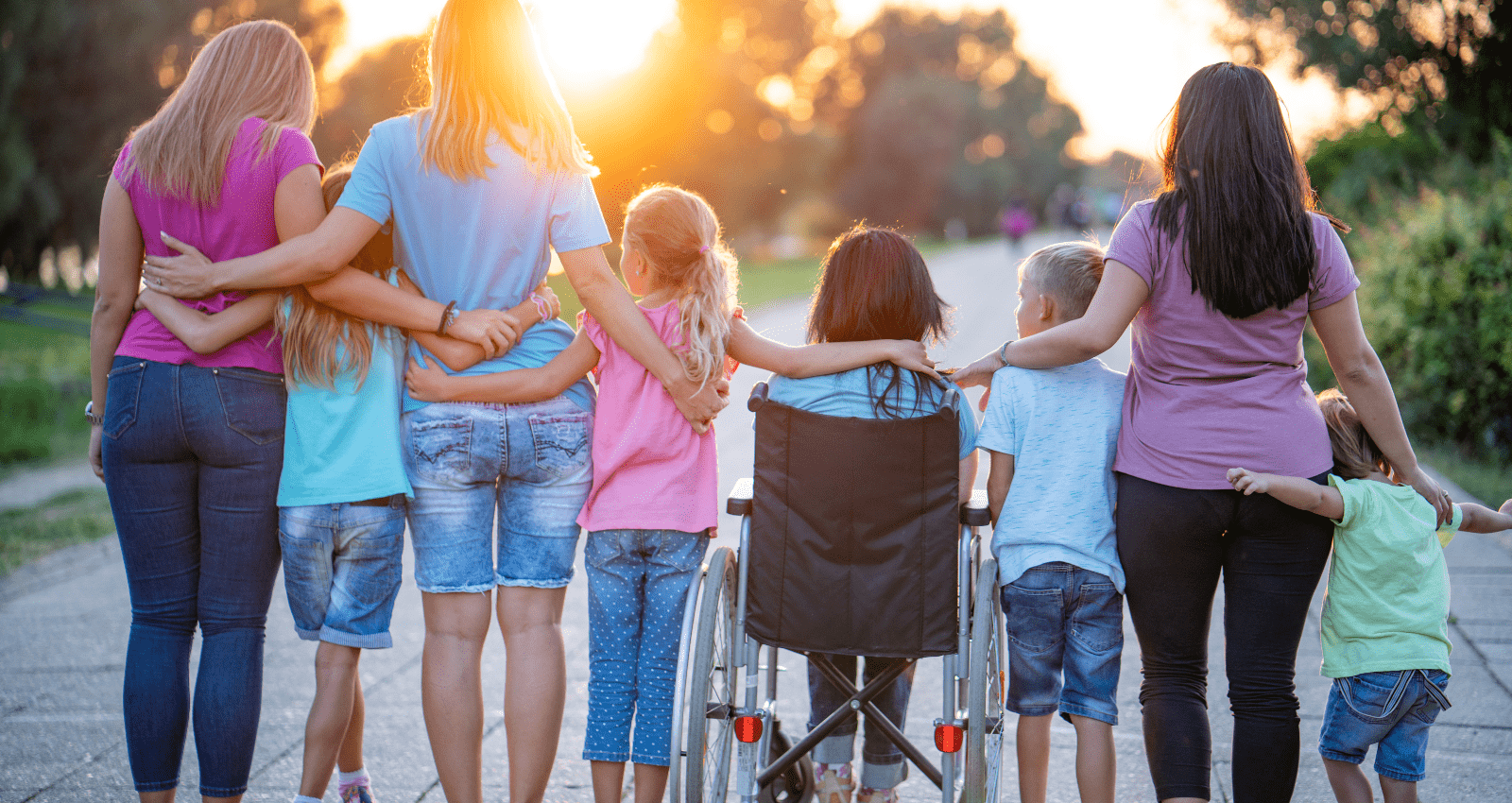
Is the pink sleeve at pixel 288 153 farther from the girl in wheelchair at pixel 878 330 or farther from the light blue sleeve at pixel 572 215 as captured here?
the girl in wheelchair at pixel 878 330

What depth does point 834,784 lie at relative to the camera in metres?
2.88

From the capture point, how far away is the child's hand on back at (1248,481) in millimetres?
2322

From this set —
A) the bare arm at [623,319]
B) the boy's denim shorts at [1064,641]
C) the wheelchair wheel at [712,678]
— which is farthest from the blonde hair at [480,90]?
the boy's denim shorts at [1064,641]

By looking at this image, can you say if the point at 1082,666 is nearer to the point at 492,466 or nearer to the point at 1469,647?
the point at 492,466

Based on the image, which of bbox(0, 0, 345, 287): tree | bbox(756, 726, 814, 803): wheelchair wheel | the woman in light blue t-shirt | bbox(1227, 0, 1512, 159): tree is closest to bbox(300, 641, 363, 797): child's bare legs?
the woman in light blue t-shirt

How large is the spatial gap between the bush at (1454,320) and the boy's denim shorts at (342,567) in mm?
7027

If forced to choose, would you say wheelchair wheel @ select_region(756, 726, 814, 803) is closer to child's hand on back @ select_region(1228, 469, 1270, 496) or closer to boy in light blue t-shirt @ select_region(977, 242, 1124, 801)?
boy in light blue t-shirt @ select_region(977, 242, 1124, 801)

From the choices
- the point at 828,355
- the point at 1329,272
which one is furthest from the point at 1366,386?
the point at 828,355

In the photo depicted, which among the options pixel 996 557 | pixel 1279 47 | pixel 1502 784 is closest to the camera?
pixel 996 557

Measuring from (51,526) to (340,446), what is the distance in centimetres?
511

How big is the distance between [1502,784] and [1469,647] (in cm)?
120

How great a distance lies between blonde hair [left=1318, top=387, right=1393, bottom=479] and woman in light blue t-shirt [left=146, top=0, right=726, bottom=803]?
1.41 meters

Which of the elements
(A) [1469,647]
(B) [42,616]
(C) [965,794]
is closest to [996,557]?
(C) [965,794]

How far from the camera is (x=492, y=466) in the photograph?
8.45 ft
